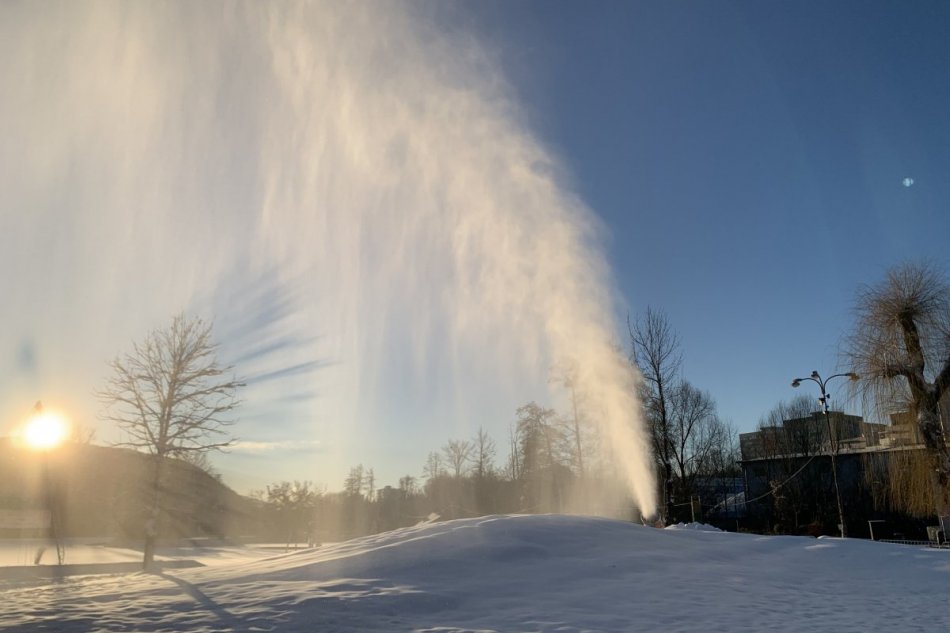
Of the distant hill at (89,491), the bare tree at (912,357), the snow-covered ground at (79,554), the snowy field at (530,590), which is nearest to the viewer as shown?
the snowy field at (530,590)

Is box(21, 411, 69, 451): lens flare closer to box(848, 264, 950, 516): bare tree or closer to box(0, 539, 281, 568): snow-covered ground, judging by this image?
box(0, 539, 281, 568): snow-covered ground

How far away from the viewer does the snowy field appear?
7.55 metres

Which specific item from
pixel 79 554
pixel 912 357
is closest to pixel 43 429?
pixel 79 554

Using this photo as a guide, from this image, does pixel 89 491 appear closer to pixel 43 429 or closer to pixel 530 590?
pixel 43 429

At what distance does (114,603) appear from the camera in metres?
8.82

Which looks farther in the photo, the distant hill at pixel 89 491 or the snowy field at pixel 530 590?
the distant hill at pixel 89 491

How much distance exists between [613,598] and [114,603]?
7.37 metres

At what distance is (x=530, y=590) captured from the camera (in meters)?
9.20

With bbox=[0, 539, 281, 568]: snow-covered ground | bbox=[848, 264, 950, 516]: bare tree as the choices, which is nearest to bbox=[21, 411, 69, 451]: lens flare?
bbox=[0, 539, 281, 568]: snow-covered ground

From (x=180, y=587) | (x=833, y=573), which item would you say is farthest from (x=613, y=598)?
(x=180, y=587)

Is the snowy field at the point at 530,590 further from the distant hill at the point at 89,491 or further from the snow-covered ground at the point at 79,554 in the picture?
the distant hill at the point at 89,491

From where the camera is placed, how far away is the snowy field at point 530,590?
7.55 metres

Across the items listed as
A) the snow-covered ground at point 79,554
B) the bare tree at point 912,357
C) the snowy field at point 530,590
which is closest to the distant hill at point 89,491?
the snow-covered ground at point 79,554

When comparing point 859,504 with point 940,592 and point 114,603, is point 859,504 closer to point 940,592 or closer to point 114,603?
point 940,592
